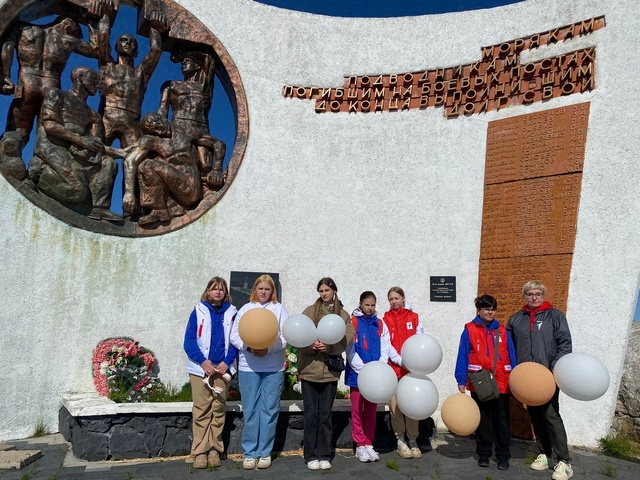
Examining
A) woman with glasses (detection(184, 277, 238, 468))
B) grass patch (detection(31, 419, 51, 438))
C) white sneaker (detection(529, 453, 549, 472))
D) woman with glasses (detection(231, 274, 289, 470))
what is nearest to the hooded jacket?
white sneaker (detection(529, 453, 549, 472))

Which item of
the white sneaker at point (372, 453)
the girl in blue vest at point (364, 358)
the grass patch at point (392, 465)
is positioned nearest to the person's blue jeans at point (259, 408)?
the girl in blue vest at point (364, 358)

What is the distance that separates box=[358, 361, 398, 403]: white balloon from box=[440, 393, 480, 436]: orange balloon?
43 cm

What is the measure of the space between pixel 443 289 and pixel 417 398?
206 cm

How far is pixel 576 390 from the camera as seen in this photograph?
11.4 ft

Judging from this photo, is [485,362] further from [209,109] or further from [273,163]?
[209,109]

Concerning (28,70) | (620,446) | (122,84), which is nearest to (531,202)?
(620,446)

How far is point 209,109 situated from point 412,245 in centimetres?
292

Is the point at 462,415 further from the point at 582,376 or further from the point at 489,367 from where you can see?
the point at 582,376

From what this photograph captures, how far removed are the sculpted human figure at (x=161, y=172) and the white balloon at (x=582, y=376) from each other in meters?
3.94

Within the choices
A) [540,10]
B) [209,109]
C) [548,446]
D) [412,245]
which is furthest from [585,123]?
[209,109]

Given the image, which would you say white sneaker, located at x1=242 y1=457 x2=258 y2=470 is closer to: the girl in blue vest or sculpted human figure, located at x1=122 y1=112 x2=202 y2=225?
the girl in blue vest

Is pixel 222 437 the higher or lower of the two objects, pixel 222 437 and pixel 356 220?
the lower

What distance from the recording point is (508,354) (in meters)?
3.95

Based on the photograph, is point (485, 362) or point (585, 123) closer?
point (485, 362)
